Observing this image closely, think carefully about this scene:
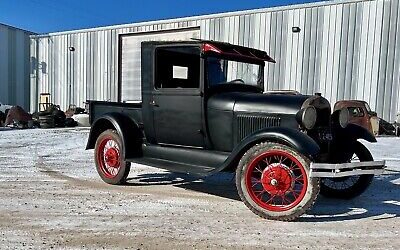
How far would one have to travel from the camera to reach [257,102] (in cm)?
445

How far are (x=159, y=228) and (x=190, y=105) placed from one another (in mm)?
1723

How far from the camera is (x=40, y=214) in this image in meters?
3.94

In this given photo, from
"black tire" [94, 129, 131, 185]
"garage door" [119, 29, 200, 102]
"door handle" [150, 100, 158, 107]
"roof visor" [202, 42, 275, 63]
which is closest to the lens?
"roof visor" [202, 42, 275, 63]

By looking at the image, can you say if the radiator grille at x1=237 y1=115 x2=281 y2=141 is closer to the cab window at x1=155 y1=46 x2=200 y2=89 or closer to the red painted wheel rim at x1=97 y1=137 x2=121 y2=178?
the cab window at x1=155 y1=46 x2=200 y2=89

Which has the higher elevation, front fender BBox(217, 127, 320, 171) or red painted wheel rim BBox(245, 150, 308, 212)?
front fender BBox(217, 127, 320, 171)

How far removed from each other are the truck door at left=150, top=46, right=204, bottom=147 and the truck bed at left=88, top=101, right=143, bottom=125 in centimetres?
38

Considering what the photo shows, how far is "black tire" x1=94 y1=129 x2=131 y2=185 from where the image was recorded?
5.46 m

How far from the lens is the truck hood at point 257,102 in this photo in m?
4.27

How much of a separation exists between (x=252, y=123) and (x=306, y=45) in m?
12.5

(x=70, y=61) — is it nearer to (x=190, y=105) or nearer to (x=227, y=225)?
(x=190, y=105)

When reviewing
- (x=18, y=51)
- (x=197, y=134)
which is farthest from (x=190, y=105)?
(x=18, y=51)

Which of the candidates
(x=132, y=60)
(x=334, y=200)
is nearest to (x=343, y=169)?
(x=334, y=200)

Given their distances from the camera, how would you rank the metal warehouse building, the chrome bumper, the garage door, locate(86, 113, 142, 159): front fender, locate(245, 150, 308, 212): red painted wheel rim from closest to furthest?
the chrome bumper
locate(245, 150, 308, 212): red painted wheel rim
locate(86, 113, 142, 159): front fender
the metal warehouse building
the garage door

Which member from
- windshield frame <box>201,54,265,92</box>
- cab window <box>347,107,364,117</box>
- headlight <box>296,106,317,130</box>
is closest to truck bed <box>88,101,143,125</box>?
windshield frame <box>201,54,265,92</box>
